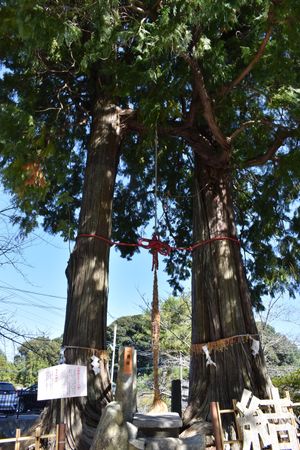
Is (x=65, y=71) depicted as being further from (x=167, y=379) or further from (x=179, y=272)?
(x=167, y=379)

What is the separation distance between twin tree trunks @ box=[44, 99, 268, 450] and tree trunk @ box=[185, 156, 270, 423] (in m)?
0.01

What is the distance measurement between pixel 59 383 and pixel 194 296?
108 inches

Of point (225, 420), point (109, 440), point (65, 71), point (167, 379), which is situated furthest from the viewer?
point (167, 379)

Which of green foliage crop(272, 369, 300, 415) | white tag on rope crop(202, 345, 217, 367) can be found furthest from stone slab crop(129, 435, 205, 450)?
green foliage crop(272, 369, 300, 415)

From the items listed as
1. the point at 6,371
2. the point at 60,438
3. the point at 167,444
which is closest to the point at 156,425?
the point at 167,444

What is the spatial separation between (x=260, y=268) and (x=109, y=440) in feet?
16.9

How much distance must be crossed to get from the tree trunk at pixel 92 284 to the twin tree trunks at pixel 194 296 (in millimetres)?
10

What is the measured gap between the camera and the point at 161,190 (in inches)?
354

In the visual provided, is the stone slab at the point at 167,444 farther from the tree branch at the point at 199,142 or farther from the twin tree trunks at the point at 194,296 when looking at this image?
the tree branch at the point at 199,142

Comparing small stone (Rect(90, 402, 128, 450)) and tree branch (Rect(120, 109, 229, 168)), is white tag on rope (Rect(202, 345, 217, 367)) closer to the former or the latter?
small stone (Rect(90, 402, 128, 450))

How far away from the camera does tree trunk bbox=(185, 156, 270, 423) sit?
5.12 metres

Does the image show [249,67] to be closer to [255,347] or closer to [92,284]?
[92,284]

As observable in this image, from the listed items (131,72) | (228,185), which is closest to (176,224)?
(228,185)

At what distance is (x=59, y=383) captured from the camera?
3.88 meters
